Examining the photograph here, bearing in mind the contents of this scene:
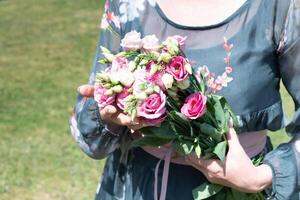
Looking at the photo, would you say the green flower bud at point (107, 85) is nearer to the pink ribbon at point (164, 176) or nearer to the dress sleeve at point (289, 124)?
the pink ribbon at point (164, 176)

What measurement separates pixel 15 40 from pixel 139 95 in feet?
25.2

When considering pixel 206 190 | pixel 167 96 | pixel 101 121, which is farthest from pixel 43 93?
pixel 167 96

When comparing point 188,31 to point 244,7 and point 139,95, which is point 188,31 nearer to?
point 244,7

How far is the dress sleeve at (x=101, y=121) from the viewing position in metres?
2.06

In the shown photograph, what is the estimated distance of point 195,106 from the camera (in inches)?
69.4

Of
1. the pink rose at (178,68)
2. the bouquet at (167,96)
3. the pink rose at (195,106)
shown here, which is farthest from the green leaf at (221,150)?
the pink rose at (178,68)

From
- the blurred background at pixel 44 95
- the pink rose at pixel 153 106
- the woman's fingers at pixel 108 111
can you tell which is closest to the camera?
the pink rose at pixel 153 106

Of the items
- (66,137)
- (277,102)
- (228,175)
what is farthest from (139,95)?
(66,137)

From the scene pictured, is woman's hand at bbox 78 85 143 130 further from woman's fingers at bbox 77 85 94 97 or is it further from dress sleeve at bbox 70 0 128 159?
dress sleeve at bbox 70 0 128 159

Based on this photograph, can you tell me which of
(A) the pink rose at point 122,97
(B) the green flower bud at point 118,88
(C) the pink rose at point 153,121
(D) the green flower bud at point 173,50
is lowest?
(C) the pink rose at point 153,121

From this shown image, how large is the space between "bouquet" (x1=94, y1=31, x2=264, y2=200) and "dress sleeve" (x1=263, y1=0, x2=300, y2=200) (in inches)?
6.6

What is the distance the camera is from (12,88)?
7215mm

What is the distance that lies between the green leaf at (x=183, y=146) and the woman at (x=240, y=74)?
0.14 ft

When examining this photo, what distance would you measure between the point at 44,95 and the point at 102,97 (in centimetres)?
519
